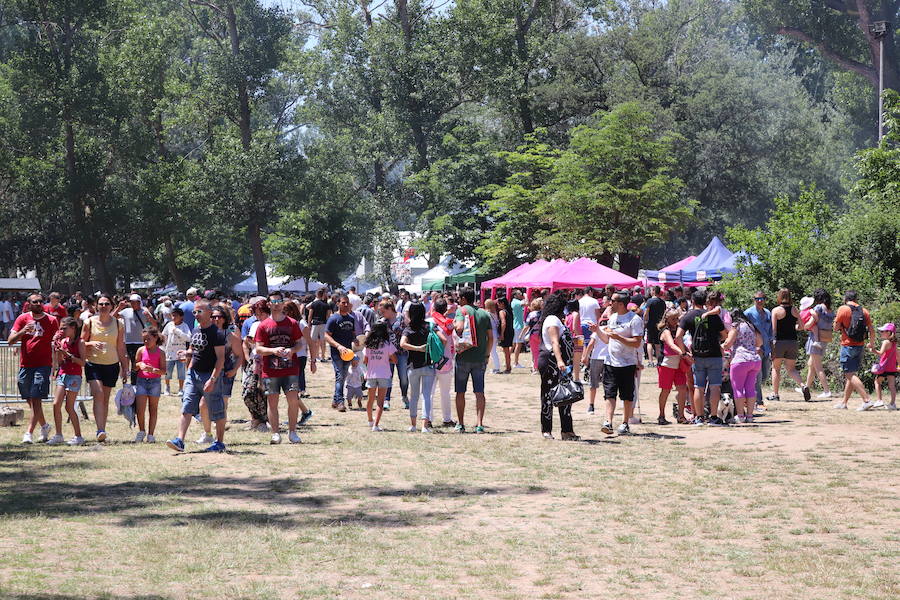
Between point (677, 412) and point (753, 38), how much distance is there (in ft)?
261

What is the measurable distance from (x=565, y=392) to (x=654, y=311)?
9484 millimetres

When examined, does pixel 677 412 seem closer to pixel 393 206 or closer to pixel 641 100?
pixel 641 100

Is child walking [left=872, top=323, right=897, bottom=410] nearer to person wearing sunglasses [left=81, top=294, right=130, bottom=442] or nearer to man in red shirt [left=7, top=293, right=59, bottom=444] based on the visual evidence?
person wearing sunglasses [left=81, top=294, right=130, bottom=442]

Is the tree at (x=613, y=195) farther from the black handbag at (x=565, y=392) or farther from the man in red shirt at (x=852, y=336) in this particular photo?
the black handbag at (x=565, y=392)

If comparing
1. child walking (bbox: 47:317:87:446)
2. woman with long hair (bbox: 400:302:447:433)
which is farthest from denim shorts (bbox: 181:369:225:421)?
woman with long hair (bbox: 400:302:447:433)

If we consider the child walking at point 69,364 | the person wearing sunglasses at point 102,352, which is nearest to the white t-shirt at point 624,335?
the person wearing sunglasses at point 102,352

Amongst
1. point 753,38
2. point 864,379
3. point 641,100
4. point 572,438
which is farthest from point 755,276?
point 753,38

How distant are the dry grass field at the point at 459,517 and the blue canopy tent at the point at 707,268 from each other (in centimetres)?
1702

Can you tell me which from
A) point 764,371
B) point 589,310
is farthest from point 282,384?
point 764,371

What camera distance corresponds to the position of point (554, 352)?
12516 mm

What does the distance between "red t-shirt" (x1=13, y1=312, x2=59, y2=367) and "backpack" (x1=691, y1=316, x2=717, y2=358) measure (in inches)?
307

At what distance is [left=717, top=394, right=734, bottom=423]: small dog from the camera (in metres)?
14.5

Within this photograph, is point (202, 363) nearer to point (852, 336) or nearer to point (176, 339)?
point (176, 339)

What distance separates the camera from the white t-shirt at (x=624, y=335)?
511 inches
